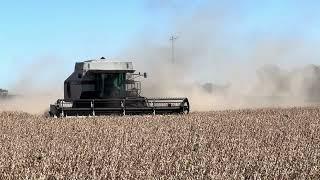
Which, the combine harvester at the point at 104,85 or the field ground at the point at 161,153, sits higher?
the combine harvester at the point at 104,85

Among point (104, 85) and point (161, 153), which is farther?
point (104, 85)

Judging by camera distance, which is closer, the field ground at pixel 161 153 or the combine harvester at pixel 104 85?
the field ground at pixel 161 153

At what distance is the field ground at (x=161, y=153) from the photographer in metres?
6.29

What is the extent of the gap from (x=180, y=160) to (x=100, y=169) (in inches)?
46.0

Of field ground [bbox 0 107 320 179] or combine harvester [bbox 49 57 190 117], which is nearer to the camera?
field ground [bbox 0 107 320 179]

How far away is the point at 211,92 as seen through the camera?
136ft

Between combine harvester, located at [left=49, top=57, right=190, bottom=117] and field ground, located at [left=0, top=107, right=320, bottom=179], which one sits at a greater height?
combine harvester, located at [left=49, top=57, right=190, bottom=117]

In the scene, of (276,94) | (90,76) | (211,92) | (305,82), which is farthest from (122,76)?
(305,82)

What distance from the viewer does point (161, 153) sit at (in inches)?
312

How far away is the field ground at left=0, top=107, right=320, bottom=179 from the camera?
629 cm

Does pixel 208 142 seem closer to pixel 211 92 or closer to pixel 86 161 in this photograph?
pixel 86 161

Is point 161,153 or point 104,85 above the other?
point 104,85

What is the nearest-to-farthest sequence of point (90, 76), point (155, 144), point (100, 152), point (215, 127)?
point (100, 152) → point (155, 144) → point (215, 127) → point (90, 76)

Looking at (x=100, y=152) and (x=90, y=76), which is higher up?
(x=90, y=76)
